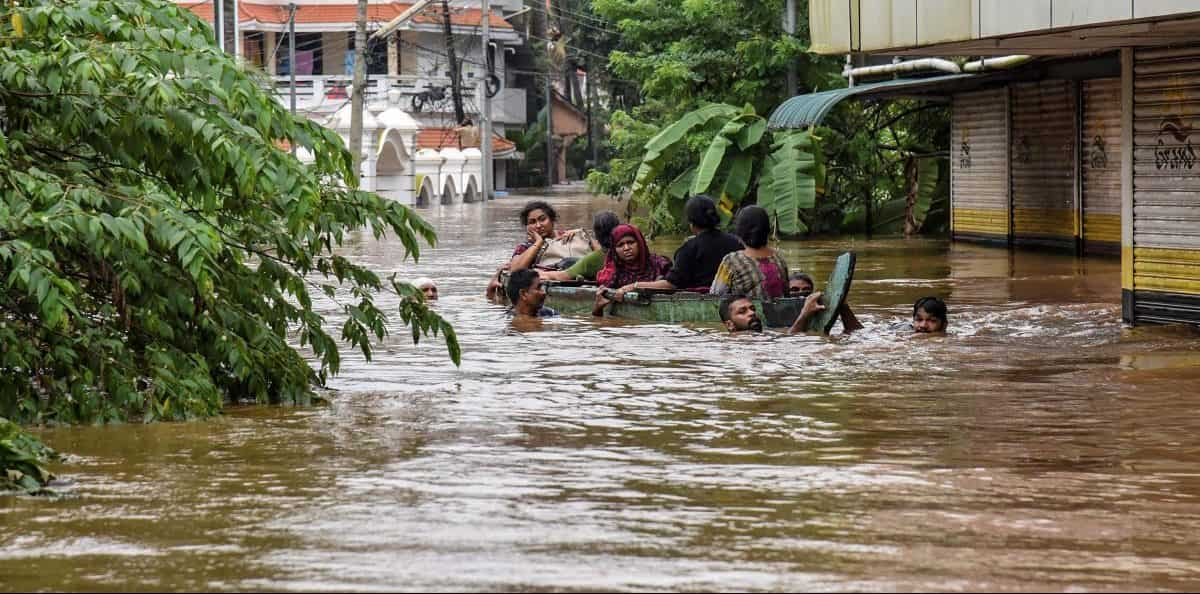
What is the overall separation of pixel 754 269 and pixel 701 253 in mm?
1021

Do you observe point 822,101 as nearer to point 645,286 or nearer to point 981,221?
point 981,221

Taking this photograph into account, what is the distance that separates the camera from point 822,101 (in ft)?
87.8

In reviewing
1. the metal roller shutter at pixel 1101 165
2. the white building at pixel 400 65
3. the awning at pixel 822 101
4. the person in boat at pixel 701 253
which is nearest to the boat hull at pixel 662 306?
the person in boat at pixel 701 253

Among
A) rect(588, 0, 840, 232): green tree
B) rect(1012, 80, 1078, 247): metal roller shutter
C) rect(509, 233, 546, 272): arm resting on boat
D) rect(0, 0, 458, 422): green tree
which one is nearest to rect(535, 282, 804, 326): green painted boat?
rect(509, 233, 546, 272): arm resting on boat

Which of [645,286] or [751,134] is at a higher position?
[751,134]

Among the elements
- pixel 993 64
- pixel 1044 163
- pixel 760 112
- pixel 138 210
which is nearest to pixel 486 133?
pixel 760 112

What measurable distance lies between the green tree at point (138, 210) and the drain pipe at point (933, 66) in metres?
12.7

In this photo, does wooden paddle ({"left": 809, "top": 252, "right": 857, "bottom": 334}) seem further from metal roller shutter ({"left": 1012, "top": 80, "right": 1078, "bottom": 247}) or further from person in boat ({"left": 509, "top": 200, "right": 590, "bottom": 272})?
metal roller shutter ({"left": 1012, "top": 80, "right": 1078, "bottom": 247})

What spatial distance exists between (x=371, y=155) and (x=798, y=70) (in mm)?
16253

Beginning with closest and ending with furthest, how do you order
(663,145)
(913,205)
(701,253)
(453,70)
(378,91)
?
(701,253), (663,145), (913,205), (378,91), (453,70)

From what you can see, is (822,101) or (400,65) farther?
(400,65)

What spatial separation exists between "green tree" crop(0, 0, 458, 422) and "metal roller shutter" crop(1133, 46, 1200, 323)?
726 cm

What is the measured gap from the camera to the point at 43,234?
8.68 meters

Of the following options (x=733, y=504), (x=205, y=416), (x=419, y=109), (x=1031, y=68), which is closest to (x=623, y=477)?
(x=733, y=504)
